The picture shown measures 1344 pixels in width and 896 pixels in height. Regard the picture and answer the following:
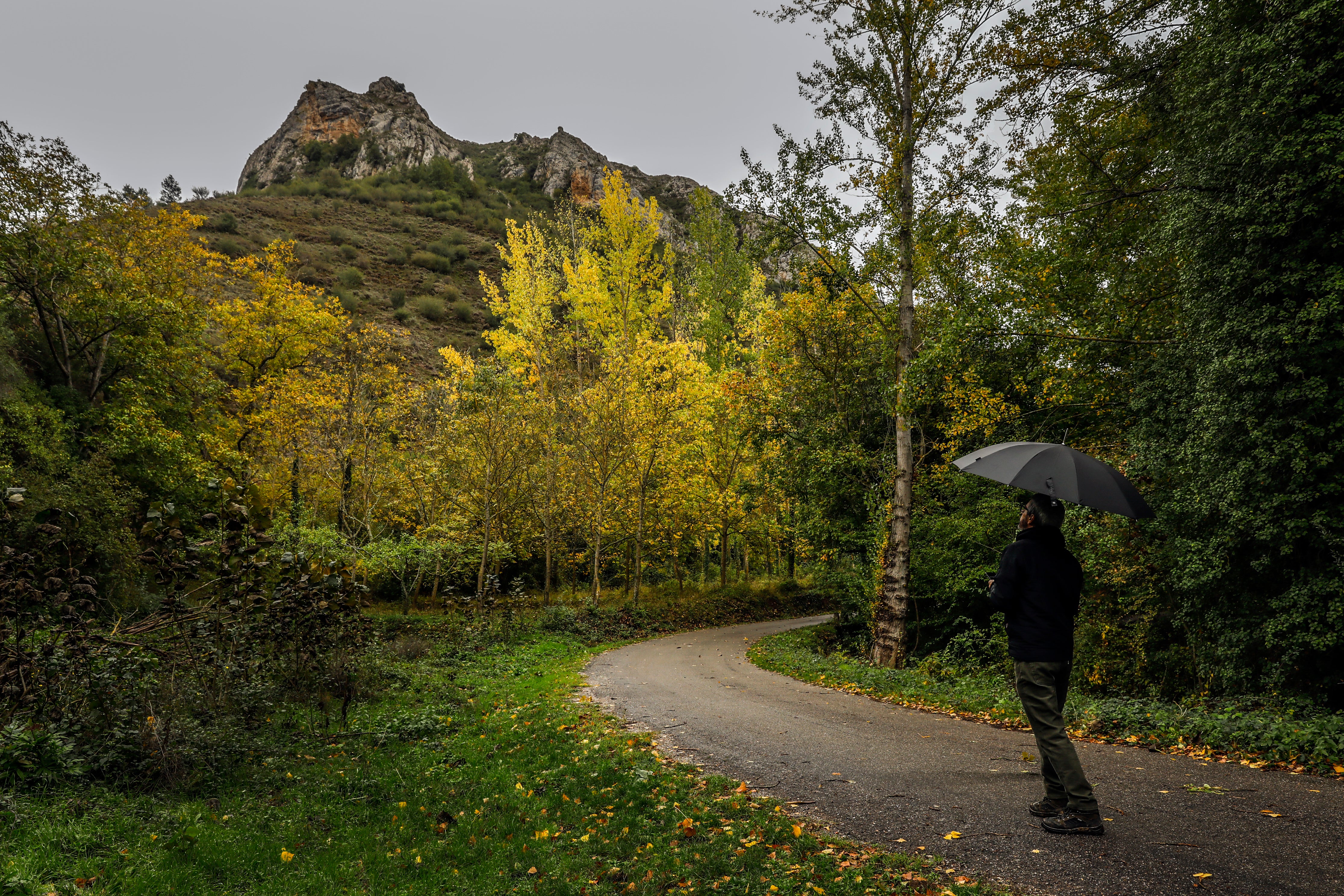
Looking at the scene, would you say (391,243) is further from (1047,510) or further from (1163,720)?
(1163,720)

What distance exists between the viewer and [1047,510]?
4.21 meters

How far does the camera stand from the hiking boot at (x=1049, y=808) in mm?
4078

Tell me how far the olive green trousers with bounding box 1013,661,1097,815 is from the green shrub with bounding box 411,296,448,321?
47396 mm

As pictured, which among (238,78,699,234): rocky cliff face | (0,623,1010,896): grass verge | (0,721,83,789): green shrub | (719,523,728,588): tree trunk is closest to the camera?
(0,623,1010,896): grass verge

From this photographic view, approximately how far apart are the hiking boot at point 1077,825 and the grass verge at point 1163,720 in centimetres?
268

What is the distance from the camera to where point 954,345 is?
1020cm

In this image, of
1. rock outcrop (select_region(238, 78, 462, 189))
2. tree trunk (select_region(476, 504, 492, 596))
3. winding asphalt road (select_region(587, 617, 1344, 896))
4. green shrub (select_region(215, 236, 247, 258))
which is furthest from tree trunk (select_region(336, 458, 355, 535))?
rock outcrop (select_region(238, 78, 462, 189))

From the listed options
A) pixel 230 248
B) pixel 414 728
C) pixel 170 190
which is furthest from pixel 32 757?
pixel 170 190

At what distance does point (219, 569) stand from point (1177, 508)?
11.5 metres

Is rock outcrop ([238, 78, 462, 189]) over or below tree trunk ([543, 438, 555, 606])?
over

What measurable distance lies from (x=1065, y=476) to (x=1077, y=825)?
7.31ft

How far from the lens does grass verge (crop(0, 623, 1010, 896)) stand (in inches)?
144

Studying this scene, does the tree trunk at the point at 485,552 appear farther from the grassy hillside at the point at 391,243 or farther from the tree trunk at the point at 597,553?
the grassy hillside at the point at 391,243

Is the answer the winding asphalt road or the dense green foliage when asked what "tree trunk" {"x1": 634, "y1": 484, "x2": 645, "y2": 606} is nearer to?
the dense green foliage
